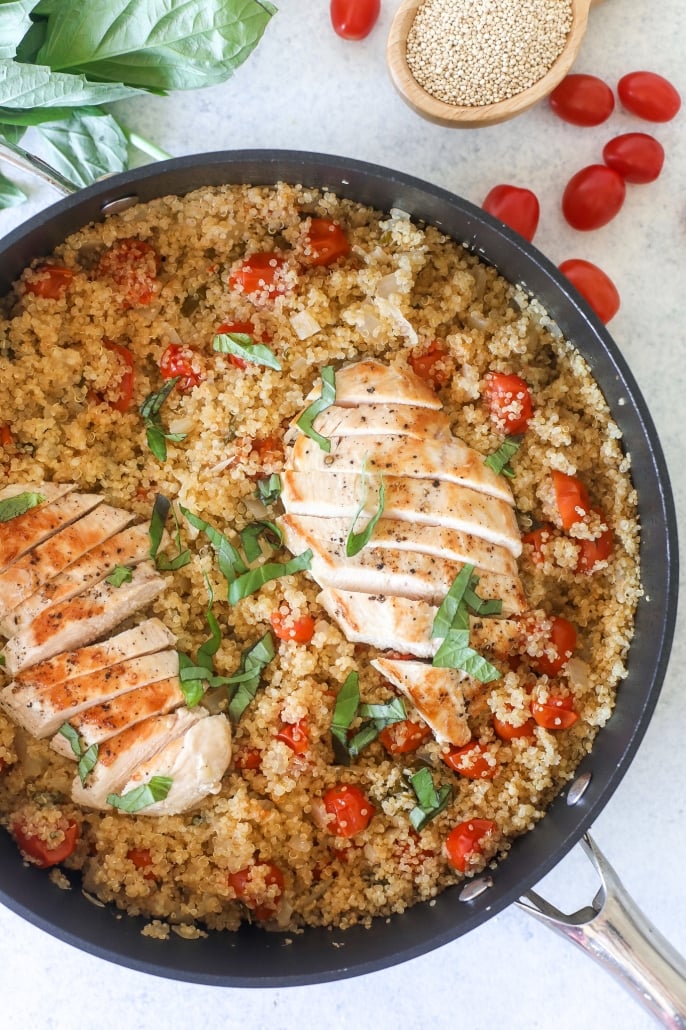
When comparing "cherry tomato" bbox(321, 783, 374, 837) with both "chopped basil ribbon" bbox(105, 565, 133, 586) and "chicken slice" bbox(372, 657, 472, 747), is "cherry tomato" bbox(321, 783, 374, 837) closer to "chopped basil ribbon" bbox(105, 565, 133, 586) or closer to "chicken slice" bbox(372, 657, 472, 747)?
"chicken slice" bbox(372, 657, 472, 747)

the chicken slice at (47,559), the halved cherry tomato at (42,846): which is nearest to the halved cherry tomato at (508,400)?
the chicken slice at (47,559)

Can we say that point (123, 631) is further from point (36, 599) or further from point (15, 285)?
point (15, 285)

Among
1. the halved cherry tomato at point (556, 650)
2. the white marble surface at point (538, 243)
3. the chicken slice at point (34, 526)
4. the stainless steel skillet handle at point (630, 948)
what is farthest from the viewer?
the white marble surface at point (538, 243)

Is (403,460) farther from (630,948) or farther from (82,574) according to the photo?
(630,948)

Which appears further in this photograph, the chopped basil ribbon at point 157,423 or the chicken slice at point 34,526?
the chopped basil ribbon at point 157,423

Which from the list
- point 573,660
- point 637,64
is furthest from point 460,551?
point 637,64

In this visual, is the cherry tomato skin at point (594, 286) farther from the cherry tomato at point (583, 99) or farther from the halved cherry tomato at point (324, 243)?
the halved cherry tomato at point (324, 243)
